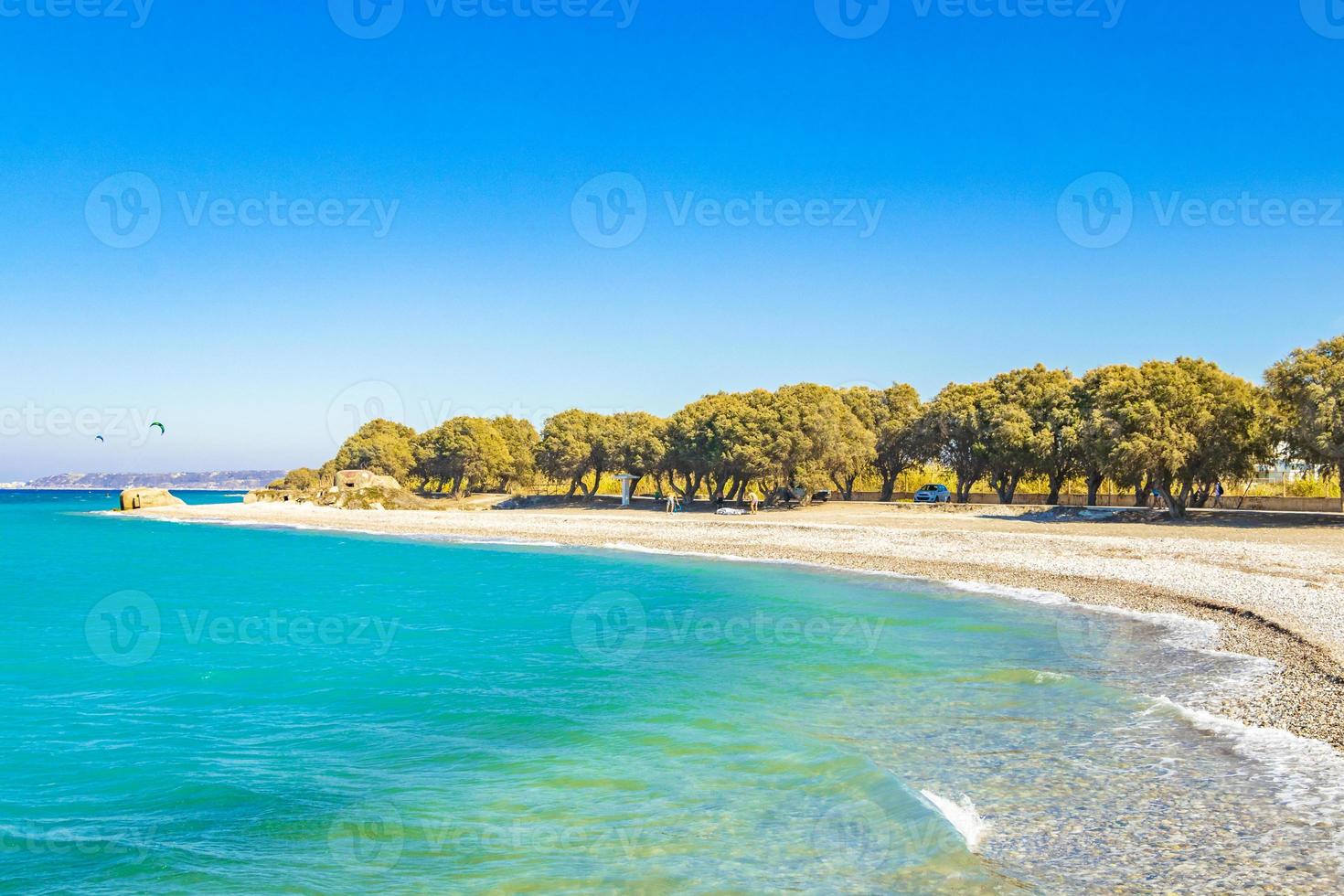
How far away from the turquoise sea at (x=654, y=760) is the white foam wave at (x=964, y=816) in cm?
3

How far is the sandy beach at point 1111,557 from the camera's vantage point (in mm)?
13367

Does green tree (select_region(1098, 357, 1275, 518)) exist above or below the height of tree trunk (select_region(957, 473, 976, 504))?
above

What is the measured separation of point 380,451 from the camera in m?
101

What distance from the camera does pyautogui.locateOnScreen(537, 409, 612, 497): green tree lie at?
265ft

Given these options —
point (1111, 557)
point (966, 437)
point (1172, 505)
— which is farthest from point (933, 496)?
point (1111, 557)

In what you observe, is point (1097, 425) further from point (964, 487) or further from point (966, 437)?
point (964, 487)

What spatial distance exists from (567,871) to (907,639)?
467 inches

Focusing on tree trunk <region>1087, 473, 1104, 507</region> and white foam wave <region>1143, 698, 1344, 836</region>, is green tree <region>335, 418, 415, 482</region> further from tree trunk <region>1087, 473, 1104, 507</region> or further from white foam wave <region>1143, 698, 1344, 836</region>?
white foam wave <region>1143, 698, 1344, 836</region>

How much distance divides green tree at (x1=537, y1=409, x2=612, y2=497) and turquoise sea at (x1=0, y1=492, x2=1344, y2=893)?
2295 inches

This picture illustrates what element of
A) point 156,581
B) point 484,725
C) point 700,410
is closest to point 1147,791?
A: point 484,725

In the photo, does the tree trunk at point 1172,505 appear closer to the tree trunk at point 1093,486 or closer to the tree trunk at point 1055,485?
the tree trunk at point 1093,486

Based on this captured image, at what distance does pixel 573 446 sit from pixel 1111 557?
5645 cm

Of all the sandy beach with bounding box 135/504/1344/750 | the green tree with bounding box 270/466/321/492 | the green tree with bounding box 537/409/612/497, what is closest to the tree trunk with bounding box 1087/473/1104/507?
the sandy beach with bounding box 135/504/1344/750

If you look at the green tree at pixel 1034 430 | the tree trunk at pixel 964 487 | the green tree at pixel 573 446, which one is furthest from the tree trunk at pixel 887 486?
the green tree at pixel 573 446
